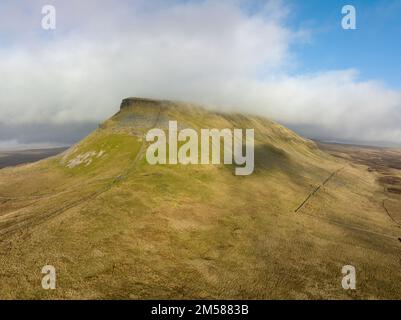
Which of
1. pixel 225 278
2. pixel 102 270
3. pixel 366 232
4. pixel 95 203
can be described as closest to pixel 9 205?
pixel 95 203

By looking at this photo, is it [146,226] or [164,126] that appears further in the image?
[164,126]

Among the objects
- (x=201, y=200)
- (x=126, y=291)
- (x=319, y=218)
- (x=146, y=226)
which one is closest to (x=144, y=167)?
Result: (x=201, y=200)

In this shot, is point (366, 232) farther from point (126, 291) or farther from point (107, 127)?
point (107, 127)

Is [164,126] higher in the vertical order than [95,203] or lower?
higher

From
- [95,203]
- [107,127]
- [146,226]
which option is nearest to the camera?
[146,226]

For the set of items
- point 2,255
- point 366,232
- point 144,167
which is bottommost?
point 366,232
